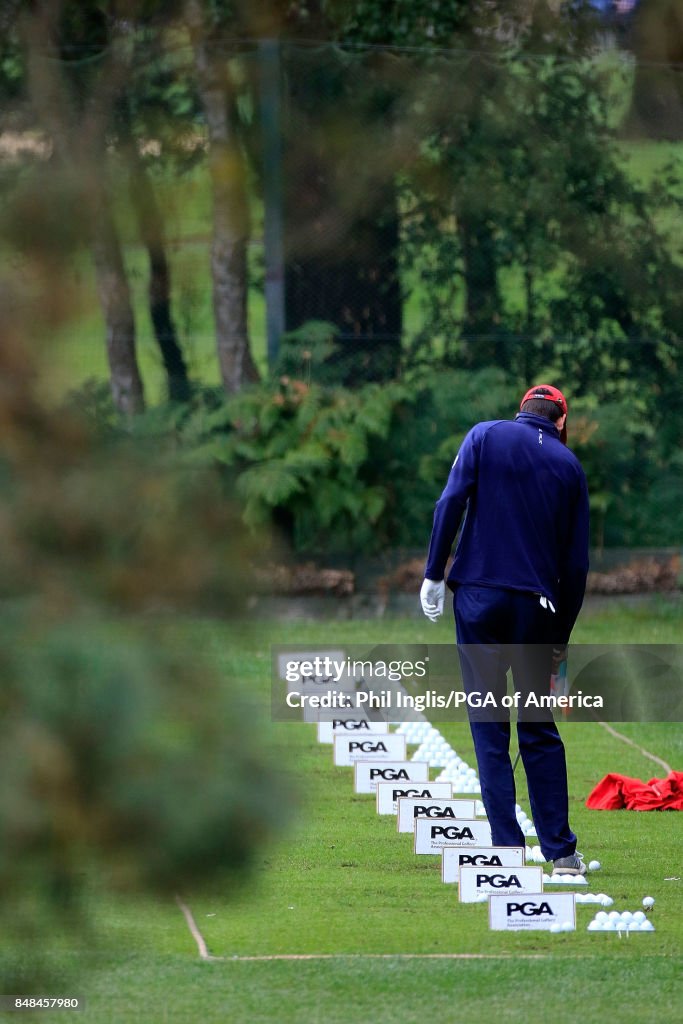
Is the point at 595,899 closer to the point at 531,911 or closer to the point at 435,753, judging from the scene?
the point at 531,911

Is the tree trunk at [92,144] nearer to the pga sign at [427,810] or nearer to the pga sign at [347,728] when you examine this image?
the pga sign at [427,810]

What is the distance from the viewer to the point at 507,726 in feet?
17.5

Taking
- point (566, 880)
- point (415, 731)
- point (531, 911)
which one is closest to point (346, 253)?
point (415, 731)

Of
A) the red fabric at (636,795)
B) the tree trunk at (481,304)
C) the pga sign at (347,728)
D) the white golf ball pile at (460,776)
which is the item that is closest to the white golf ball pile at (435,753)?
the white golf ball pile at (460,776)

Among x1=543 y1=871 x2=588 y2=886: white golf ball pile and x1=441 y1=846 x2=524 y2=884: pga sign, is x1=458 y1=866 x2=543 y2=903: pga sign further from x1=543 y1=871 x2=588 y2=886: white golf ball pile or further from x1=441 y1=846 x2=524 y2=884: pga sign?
x1=543 y1=871 x2=588 y2=886: white golf ball pile

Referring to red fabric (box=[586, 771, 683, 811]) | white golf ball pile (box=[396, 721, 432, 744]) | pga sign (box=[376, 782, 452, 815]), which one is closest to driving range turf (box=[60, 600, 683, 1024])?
pga sign (box=[376, 782, 452, 815])

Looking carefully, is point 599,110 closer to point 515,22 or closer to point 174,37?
point 515,22

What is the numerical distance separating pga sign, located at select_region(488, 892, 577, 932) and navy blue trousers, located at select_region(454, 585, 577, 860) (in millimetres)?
624

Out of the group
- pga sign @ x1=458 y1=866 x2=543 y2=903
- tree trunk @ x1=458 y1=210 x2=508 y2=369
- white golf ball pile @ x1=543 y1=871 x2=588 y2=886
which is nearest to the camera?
pga sign @ x1=458 y1=866 x2=543 y2=903

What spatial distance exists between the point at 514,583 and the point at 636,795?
185cm

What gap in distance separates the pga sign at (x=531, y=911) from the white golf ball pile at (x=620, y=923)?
0.08 metres

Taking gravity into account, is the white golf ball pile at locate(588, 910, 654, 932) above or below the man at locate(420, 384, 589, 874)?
below

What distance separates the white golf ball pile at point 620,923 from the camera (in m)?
4.64

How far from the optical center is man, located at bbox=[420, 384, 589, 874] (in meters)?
5.32
